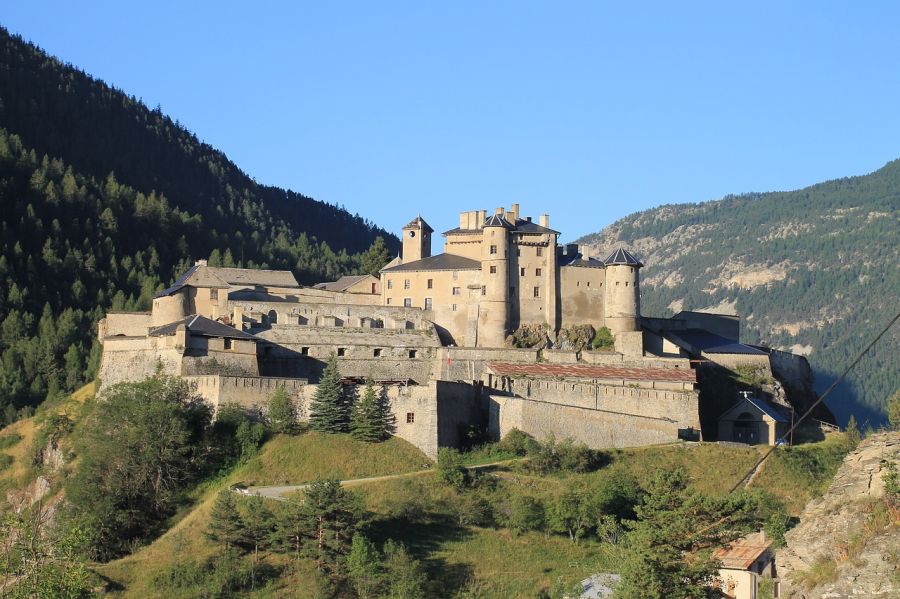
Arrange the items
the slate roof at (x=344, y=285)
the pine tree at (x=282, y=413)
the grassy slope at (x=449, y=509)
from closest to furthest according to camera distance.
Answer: the grassy slope at (x=449, y=509) → the pine tree at (x=282, y=413) → the slate roof at (x=344, y=285)

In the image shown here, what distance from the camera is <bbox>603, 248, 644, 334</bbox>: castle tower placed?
69.5m

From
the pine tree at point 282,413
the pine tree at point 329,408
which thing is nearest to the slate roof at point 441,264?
the pine tree at point 329,408

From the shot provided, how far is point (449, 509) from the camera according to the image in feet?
166

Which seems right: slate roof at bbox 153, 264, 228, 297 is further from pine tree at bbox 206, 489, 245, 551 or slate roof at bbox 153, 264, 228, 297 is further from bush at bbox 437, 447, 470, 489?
pine tree at bbox 206, 489, 245, 551

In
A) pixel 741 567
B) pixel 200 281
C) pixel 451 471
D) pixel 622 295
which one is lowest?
pixel 741 567

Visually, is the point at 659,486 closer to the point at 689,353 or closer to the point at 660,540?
the point at 660,540

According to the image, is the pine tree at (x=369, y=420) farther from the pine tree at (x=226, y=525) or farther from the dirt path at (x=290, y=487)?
the pine tree at (x=226, y=525)

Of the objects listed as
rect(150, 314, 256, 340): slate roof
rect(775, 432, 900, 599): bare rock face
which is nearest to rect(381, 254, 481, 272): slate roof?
rect(150, 314, 256, 340): slate roof

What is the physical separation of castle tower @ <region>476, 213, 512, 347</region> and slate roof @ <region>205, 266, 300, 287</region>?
1113cm

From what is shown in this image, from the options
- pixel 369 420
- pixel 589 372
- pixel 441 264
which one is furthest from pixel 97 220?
pixel 369 420

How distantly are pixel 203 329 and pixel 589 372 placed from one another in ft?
58.7

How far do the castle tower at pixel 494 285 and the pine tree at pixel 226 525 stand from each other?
22.7 meters

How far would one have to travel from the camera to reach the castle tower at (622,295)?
69500 millimetres

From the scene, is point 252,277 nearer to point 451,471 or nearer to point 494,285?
point 494,285
